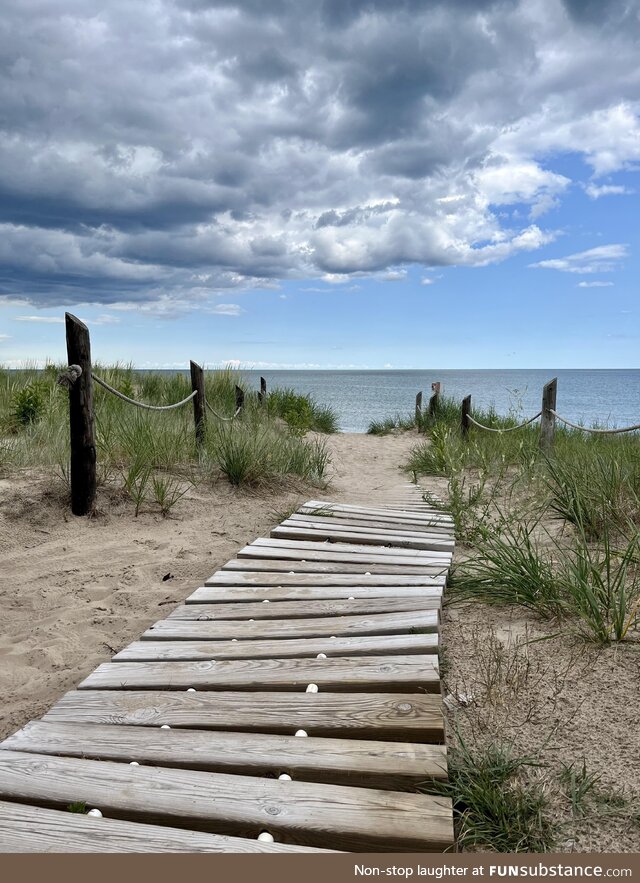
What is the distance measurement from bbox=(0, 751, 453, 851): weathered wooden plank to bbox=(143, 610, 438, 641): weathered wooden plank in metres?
1.03

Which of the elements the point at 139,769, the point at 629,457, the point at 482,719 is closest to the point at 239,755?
the point at 139,769

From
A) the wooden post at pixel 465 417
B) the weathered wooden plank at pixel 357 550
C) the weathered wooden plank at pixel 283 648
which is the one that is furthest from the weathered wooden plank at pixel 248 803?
the wooden post at pixel 465 417

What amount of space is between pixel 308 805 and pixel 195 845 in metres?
0.31

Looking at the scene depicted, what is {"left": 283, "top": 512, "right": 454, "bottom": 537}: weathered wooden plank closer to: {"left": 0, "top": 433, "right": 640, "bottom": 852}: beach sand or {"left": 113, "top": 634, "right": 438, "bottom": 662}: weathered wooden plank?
{"left": 0, "top": 433, "right": 640, "bottom": 852}: beach sand

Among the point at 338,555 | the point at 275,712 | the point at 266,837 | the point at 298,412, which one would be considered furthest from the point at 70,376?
the point at 298,412

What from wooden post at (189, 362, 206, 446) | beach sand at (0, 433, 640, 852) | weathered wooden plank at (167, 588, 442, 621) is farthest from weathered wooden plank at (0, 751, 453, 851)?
wooden post at (189, 362, 206, 446)

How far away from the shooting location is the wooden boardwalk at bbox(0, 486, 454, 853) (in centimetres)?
172

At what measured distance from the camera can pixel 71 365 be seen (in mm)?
5180

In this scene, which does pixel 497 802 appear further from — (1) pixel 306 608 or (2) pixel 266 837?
(1) pixel 306 608

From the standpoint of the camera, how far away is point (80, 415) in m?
5.27

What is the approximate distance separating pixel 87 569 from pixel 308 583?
5.67 ft

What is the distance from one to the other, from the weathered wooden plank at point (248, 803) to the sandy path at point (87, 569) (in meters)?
0.94

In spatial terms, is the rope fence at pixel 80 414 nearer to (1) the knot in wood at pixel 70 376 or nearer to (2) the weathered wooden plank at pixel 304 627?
(1) the knot in wood at pixel 70 376
